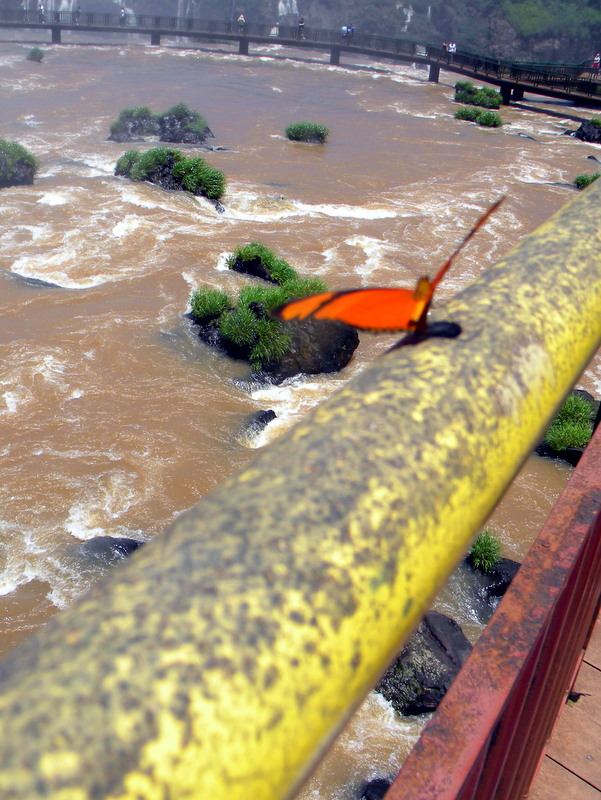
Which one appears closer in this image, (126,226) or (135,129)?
(126,226)

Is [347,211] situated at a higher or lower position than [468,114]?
lower

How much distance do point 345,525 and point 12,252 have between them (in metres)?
16.2

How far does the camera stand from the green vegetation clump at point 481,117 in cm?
3247

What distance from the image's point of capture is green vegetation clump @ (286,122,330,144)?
27.1m

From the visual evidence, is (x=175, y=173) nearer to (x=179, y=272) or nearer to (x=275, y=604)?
(x=179, y=272)

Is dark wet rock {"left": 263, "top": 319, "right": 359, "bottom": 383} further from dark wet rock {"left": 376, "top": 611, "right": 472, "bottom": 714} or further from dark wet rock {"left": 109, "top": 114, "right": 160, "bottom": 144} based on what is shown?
dark wet rock {"left": 109, "top": 114, "right": 160, "bottom": 144}

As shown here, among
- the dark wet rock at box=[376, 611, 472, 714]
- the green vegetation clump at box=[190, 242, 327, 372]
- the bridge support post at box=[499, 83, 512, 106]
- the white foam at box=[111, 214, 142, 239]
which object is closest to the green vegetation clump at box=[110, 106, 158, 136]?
the white foam at box=[111, 214, 142, 239]

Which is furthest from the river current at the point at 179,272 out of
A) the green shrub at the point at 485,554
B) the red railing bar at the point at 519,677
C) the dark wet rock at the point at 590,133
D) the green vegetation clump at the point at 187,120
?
the red railing bar at the point at 519,677

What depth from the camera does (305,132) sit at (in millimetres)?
27109

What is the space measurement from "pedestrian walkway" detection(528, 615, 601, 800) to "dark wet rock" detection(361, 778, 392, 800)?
4.15 meters

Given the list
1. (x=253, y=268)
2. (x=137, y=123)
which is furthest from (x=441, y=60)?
(x=253, y=268)

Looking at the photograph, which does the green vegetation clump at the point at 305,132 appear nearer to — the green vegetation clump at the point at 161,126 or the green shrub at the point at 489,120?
the green vegetation clump at the point at 161,126

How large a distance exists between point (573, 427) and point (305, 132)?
1900 centimetres

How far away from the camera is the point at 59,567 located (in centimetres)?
832
